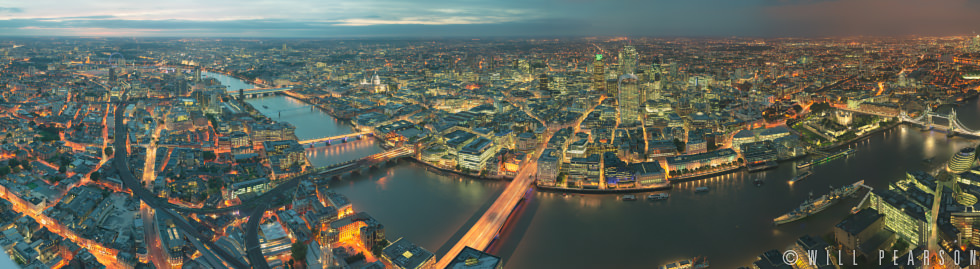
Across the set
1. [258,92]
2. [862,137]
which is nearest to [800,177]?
[862,137]

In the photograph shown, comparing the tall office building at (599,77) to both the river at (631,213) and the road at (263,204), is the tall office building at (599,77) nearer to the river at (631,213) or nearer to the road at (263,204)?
the river at (631,213)

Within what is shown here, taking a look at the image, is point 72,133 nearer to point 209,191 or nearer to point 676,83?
point 209,191

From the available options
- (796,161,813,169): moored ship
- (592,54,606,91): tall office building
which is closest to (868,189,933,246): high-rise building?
(796,161,813,169): moored ship

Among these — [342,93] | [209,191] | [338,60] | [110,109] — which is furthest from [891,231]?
[338,60]

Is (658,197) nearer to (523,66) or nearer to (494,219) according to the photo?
(494,219)

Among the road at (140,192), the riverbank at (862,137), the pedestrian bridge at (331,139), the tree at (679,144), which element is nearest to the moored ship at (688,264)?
the road at (140,192)

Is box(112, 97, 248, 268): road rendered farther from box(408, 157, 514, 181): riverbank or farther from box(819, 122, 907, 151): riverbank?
box(819, 122, 907, 151): riverbank
